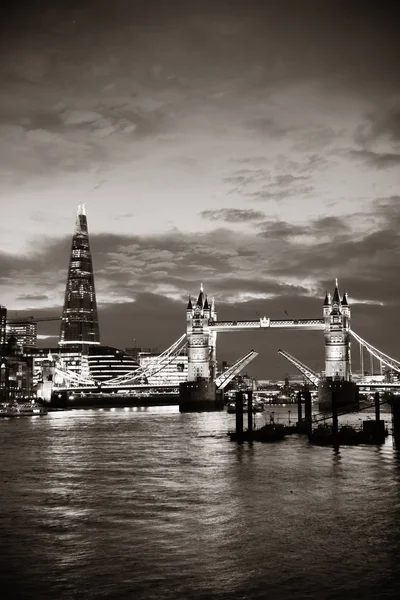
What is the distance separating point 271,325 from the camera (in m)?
148

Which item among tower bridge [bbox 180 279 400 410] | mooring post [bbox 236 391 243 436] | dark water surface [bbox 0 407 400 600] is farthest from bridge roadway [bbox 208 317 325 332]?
dark water surface [bbox 0 407 400 600]

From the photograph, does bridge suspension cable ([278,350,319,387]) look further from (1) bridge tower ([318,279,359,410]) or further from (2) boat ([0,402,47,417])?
(2) boat ([0,402,47,417])

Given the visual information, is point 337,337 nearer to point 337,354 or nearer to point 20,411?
point 337,354

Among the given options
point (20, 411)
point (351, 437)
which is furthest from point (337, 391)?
point (351, 437)

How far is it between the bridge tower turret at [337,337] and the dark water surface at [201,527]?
93888mm

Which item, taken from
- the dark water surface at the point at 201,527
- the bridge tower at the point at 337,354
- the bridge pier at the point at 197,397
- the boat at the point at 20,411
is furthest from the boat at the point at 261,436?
the bridge pier at the point at 197,397

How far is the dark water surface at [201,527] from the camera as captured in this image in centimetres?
1900

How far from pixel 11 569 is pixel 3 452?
1355 inches

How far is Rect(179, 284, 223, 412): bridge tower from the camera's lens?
136250 millimetres

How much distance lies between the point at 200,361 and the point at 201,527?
119 m

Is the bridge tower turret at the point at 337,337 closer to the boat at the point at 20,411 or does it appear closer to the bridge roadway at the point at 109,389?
the bridge roadway at the point at 109,389

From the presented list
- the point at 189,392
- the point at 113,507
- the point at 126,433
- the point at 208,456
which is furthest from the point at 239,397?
the point at 189,392

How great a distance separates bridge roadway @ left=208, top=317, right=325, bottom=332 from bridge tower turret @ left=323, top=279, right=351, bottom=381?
2332mm

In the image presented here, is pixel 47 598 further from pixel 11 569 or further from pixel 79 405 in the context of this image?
pixel 79 405
